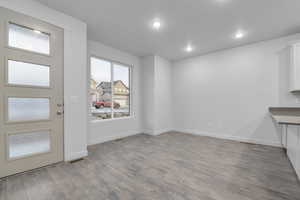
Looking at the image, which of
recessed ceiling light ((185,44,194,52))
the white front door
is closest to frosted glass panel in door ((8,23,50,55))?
the white front door

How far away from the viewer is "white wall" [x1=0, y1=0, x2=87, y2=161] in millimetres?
2527

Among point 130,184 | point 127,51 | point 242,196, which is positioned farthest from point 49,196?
point 127,51

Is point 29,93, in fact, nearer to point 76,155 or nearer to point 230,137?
point 76,155

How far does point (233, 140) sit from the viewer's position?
3885 mm

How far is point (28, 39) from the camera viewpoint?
2201 mm

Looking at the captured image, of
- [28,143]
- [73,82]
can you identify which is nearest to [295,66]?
[73,82]

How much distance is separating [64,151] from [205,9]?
12.4ft

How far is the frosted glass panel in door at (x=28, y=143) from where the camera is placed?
2.04 m

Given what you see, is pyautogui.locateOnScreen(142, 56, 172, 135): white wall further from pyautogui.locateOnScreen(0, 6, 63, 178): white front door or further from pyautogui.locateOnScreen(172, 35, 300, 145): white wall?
pyautogui.locateOnScreen(0, 6, 63, 178): white front door

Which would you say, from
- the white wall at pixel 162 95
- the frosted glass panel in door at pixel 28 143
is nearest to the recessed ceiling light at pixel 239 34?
the white wall at pixel 162 95

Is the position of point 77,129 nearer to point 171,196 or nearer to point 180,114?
point 171,196

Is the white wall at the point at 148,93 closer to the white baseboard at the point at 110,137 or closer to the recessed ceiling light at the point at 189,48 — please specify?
the white baseboard at the point at 110,137

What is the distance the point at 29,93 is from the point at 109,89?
206 centimetres

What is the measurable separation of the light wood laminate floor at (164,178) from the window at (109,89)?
1350 millimetres
